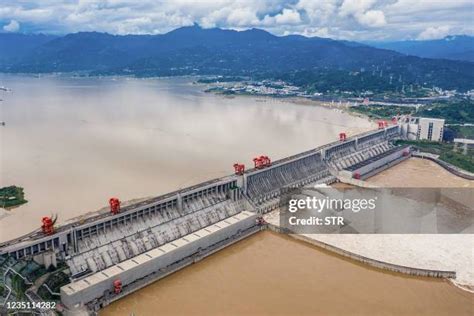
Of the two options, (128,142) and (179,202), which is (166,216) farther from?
(128,142)

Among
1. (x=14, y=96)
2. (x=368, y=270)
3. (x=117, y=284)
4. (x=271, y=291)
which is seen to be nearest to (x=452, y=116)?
(x=368, y=270)

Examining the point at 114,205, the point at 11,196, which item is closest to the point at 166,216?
the point at 114,205

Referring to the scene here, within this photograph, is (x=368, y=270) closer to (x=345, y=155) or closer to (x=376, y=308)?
(x=376, y=308)

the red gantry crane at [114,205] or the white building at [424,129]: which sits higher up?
the red gantry crane at [114,205]

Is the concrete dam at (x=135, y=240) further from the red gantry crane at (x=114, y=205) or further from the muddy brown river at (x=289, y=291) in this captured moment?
the muddy brown river at (x=289, y=291)

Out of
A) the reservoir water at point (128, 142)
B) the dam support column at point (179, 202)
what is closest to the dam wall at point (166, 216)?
the dam support column at point (179, 202)

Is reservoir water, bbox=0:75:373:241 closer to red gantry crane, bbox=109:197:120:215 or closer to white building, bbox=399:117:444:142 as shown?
red gantry crane, bbox=109:197:120:215

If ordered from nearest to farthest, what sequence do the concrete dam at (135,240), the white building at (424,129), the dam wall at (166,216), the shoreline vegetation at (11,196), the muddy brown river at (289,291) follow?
the concrete dam at (135,240)
the muddy brown river at (289,291)
the dam wall at (166,216)
the shoreline vegetation at (11,196)
the white building at (424,129)

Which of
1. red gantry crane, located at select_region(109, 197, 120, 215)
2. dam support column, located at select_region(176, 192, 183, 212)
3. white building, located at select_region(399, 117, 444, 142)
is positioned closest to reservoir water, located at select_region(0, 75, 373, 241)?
red gantry crane, located at select_region(109, 197, 120, 215)
